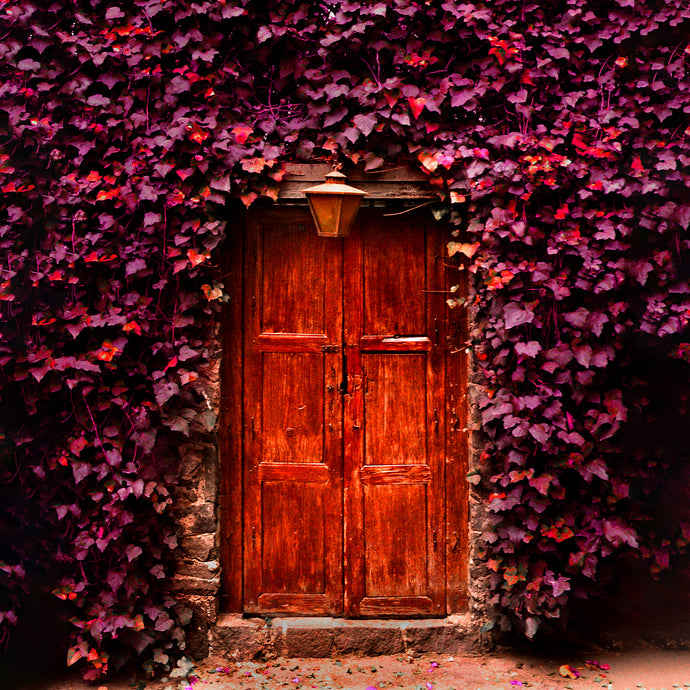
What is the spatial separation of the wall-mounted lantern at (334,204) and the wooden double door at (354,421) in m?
0.62

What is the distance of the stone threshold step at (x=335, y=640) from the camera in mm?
3811

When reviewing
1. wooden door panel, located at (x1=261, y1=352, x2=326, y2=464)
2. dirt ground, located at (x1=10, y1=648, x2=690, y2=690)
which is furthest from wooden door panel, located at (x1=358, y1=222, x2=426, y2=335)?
dirt ground, located at (x1=10, y1=648, x2=690, y2=690)

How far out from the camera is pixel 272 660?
149 inches

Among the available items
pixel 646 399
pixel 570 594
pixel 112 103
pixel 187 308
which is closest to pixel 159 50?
pixel 112 103

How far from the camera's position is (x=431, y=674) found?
3.65 metres

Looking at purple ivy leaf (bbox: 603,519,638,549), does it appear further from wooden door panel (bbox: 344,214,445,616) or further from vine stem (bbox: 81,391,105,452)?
vine stem (bbox: 81,391,105,452)

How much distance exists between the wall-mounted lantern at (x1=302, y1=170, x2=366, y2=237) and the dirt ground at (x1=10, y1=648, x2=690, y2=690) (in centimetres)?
224

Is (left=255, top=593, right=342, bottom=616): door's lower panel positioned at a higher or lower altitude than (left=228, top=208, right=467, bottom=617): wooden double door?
lower

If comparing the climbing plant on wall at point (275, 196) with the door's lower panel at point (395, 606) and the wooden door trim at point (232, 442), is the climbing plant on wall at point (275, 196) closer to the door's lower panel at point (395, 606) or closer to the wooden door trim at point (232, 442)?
the wooden door trim at point (232, 442)

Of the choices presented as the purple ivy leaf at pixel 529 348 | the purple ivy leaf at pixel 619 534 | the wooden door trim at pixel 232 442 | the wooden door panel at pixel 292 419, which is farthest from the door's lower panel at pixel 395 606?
the purple ivy leaf at pixel 529 348

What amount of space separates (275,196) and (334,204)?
0.58m

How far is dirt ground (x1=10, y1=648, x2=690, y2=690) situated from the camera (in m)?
3.53

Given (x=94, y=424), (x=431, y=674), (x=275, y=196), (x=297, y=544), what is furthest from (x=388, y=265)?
(x=431, y=674)

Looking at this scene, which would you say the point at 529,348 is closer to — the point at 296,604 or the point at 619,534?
the point at 619,534
